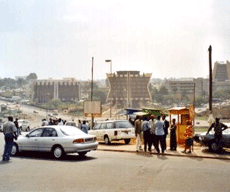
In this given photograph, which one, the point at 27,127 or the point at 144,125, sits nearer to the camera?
the point at 144,125

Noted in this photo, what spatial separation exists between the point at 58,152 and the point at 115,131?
767 centimetres

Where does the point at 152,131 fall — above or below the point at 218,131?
below

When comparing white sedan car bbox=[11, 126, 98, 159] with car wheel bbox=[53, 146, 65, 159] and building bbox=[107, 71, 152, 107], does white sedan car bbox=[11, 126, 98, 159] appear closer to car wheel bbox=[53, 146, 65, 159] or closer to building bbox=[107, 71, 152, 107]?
car wheel bbox=[53, 146, 65, 159]

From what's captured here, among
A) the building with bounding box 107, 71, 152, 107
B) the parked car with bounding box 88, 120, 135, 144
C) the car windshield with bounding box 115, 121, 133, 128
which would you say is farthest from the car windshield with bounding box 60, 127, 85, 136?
the building with bounding box 107, 71, 152, 107

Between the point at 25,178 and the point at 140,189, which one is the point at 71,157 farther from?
the point at 140,189

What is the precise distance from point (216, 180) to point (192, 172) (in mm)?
1345

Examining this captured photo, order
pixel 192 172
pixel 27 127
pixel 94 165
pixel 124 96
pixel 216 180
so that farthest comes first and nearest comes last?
pixel 124 96 → pixel 27 127 → pixel 94 165 → pixel 192 172 → pixel 216 180

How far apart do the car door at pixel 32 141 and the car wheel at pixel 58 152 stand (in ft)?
3.21

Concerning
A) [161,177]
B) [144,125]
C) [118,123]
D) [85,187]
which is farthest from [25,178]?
[118,123]

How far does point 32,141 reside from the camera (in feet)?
50.2

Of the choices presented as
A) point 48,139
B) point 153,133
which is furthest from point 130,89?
point 48,139

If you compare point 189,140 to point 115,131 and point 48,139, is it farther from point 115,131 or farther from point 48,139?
point 115,131

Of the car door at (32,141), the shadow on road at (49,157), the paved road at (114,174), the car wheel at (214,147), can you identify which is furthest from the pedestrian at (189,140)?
the car door at (32,141)

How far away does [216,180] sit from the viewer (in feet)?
32.2
